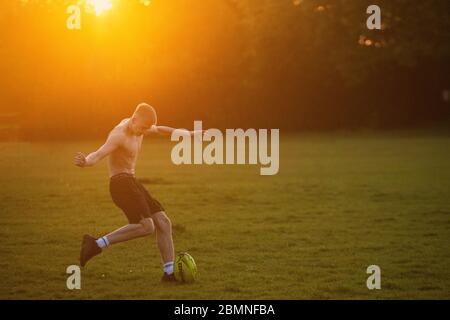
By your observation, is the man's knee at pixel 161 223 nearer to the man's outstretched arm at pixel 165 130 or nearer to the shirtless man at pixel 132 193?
the shirtless man at pixel 132 193

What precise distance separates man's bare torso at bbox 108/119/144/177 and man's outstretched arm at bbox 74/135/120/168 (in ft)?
0.26

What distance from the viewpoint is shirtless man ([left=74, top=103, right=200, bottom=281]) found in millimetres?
9094

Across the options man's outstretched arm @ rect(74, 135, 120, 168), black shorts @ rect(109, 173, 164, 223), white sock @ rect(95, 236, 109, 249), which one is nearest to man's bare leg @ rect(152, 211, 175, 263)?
black shorts @ rect(109, 173, 164, 223)

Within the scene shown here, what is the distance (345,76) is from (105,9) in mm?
14722

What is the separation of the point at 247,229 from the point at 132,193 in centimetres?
489

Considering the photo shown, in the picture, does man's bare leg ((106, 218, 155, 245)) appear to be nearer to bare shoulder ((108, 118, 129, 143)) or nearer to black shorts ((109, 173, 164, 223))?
black shorts ((109, 173, 164, 223))

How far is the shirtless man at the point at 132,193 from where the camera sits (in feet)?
29.8

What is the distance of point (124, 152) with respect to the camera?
9.20 m

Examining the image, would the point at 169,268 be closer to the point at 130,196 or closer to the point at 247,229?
the point at 130,196

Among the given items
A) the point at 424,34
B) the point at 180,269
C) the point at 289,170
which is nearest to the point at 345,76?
the point at 424,34

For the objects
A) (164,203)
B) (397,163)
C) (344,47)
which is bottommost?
(164,203)
